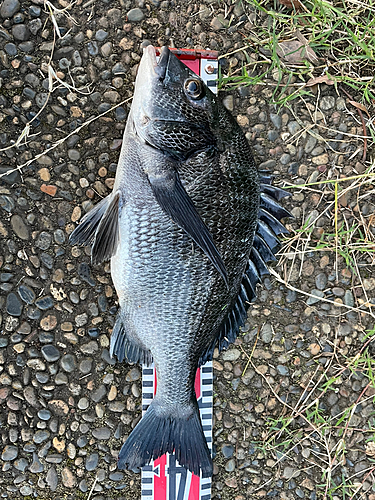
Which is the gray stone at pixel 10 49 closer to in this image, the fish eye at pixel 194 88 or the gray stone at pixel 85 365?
the fish eye at pixel 194 88

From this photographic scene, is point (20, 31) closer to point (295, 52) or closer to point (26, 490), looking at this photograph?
point (295, 52)

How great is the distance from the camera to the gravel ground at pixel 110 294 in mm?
2105

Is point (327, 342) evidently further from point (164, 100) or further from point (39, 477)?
point (39, 477)

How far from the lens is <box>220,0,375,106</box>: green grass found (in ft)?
7.24

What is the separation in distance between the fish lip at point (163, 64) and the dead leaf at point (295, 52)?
0.88 metres

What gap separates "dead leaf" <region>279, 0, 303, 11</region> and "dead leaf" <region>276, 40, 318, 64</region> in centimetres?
18

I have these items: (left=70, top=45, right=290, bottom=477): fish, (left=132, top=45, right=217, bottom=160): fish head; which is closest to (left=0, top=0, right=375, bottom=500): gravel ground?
(left=70, top=45, right=290, bottom=477): fish

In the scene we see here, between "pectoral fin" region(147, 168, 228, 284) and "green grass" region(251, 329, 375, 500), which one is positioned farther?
"green grass" region(251, 329, 375, 500)

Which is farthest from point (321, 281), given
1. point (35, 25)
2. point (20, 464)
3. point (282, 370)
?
point (35, 25)

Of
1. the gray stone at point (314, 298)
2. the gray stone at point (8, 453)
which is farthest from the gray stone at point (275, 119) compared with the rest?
the gray stone at point (8, 453)

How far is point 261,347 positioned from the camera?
2.31m

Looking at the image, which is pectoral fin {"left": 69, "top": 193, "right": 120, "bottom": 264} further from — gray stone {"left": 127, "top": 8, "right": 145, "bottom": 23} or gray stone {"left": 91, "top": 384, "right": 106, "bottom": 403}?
gray stone {"left": 127, "top": 8, "right": 145, "bottom": 23}

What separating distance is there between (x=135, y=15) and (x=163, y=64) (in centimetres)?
69

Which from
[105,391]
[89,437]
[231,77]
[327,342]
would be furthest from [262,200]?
[89,437]
